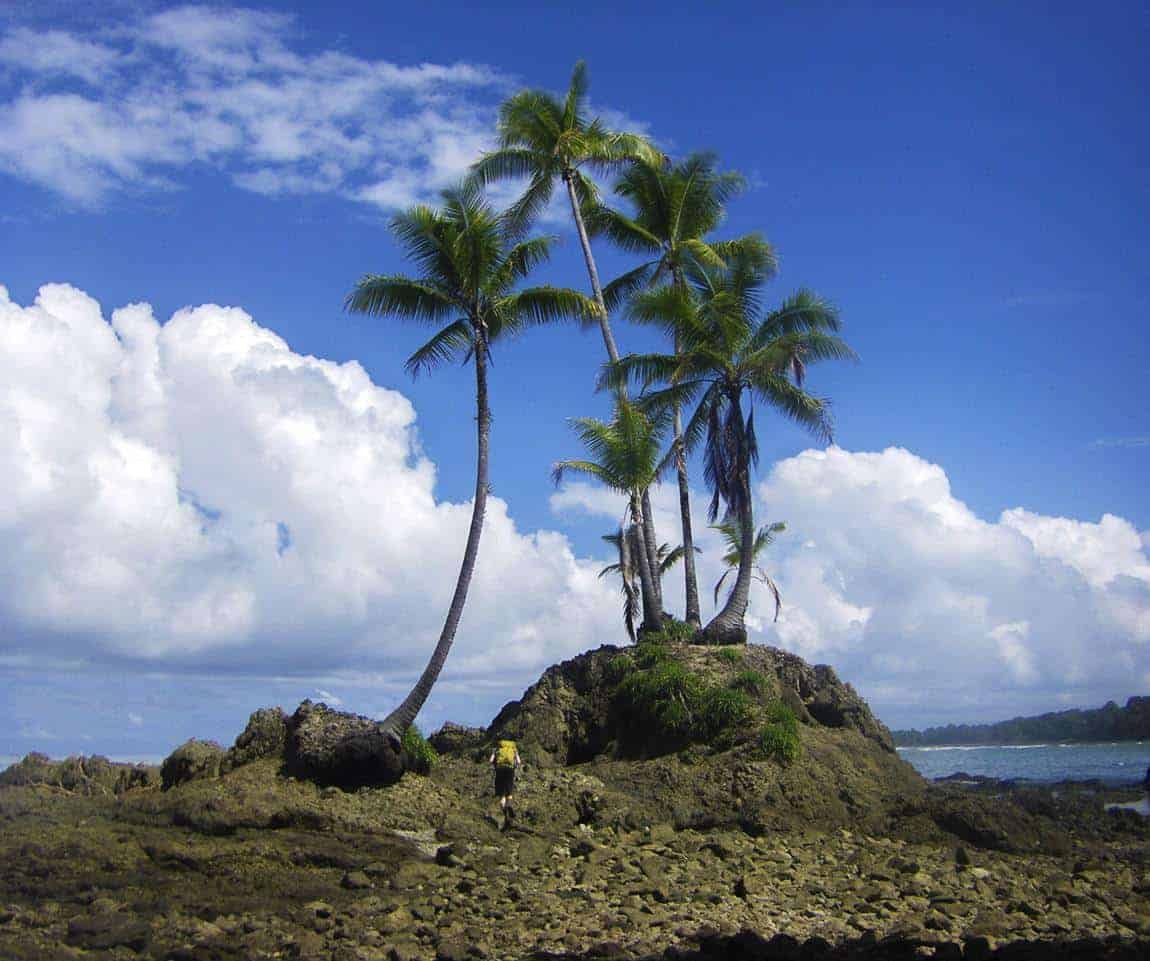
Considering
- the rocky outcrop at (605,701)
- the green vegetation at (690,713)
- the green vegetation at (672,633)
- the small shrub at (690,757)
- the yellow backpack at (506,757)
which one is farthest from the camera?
the green vegetation at (672,633)

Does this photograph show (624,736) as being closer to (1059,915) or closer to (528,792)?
(528,792)

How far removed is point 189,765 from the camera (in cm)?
1975

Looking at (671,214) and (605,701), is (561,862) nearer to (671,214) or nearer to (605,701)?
(605,701)

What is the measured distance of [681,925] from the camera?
13.2m

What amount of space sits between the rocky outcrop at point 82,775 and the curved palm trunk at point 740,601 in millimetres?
12051

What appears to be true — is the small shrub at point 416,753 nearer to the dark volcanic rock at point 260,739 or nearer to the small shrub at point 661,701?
the dark volcanic rock at point 260,739

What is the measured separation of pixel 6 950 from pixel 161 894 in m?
2.46

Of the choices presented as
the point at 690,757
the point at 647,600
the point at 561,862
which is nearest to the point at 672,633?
the point at 647,600

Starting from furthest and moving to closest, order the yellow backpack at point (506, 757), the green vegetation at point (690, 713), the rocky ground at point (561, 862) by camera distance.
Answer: the green vegetation at point (690, 713)
the yellow backpack at point (506, 757)
the rocky ground at point (561, 862)

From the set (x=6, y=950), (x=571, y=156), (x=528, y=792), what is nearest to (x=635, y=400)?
(x=571, y=156)

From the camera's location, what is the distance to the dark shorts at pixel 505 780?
18.5 metres

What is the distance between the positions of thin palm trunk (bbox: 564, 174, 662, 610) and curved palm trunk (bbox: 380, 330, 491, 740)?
3800 mm

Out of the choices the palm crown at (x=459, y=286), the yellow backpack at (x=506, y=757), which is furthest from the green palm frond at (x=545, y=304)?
the yellow backpack at (x=506, y=757)

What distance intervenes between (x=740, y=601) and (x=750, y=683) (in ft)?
12.0
